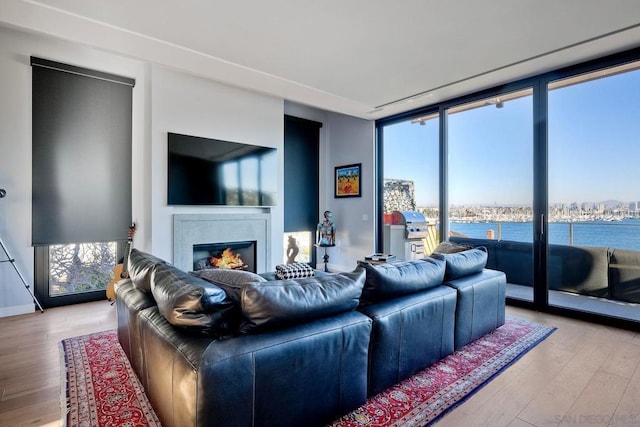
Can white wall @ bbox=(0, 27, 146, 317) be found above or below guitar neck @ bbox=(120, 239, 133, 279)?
above

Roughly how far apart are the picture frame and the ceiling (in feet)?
6.82

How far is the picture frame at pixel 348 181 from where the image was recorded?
19.2 feet

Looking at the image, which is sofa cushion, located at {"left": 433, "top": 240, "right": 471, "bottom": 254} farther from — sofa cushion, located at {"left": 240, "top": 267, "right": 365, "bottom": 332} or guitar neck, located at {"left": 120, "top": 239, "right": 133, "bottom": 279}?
guitar neck, located at {"left": 120, "top": 239, "right": 133, "bottom": 279}

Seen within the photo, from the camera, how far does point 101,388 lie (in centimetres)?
206

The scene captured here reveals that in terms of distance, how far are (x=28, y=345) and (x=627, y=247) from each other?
Result: 5.67 m

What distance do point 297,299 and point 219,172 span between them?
11.0ft

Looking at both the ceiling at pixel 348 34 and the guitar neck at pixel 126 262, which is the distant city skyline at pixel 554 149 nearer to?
the ceiling at pixel 348 34

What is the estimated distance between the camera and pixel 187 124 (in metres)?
4.23

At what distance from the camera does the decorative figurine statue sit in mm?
5766

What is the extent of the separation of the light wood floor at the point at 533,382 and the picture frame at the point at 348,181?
3.58 metres

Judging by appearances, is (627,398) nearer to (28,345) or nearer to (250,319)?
(250,319)

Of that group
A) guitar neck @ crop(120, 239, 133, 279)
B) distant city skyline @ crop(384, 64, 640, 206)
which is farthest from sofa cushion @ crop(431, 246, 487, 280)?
guitar neck @ crop(120, 239, 133, 279)

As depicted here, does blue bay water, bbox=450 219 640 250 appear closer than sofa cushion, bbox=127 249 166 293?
No

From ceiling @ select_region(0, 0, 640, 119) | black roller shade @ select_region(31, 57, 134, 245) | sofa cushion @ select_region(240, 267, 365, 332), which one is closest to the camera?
sofa cushion @ select_region(240, 267, 365, 332)
